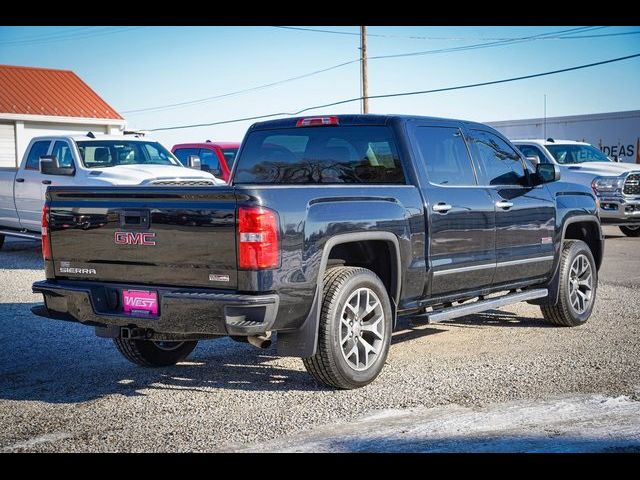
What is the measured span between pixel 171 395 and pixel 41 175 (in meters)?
10.2

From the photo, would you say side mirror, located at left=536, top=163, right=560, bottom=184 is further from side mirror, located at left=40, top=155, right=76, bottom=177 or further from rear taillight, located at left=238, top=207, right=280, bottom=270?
side mirror, located at left=40, top=155, right=76, bottom=177

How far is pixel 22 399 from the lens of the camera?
5.95 m

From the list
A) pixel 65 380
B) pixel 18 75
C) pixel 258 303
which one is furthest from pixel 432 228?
pixel 18 75

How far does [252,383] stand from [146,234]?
1427 mm

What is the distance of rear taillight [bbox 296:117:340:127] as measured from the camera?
7145 mm

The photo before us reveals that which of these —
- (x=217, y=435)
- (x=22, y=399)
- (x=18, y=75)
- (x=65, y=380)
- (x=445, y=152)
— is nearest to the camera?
(x=217, y=435)

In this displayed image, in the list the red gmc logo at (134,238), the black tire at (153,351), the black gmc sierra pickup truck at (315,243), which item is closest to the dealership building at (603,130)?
the black gmc sierra pickup truck at (315,243)

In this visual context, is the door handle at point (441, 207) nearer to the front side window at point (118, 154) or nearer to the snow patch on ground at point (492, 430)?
the snow patch on ground at point (492, 430)

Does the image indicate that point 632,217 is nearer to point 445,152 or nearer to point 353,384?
point 445,152

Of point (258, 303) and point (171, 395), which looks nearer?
point (258, 303)

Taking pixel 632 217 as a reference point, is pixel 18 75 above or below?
above

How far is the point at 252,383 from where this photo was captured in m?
6.37

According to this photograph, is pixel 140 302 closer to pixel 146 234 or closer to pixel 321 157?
pixel 146 234
